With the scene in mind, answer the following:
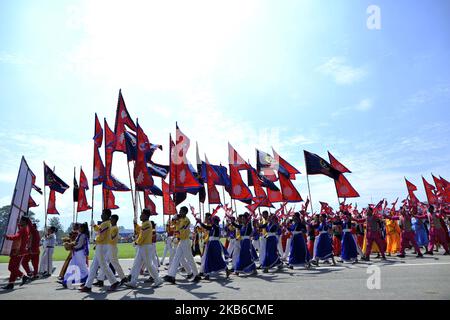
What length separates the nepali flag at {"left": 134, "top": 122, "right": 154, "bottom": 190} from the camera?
12372mm

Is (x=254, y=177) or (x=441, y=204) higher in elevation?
(x=254, y=177)

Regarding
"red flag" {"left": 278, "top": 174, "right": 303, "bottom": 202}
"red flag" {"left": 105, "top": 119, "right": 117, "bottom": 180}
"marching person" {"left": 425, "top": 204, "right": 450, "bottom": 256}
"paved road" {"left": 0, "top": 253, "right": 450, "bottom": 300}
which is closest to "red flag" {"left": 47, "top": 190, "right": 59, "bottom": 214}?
"red flag" {"left": 105, "top": 119, "right": 117, "bottom": 180}

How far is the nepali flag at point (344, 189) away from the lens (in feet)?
52.3

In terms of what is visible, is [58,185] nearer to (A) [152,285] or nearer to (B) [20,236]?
(B) [20,236]

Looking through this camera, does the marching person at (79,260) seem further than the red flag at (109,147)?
No

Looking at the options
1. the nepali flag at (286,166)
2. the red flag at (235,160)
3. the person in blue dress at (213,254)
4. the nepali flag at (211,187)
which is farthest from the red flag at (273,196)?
the person in blue dress at (213,254)

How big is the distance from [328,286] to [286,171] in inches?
387

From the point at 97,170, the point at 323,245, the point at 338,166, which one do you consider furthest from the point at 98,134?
the point at 338,166

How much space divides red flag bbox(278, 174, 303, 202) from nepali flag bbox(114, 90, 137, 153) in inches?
308

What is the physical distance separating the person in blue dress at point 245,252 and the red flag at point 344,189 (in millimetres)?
6218

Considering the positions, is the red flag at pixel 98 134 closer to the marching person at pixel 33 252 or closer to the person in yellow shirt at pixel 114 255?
the marching person at pixel 33 252

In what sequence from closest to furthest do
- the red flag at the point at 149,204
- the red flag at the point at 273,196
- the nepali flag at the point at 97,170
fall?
the nepali flag at the point at 97,170 < the red flag at the point at 149,204 < the red flag at the point at 273,196
